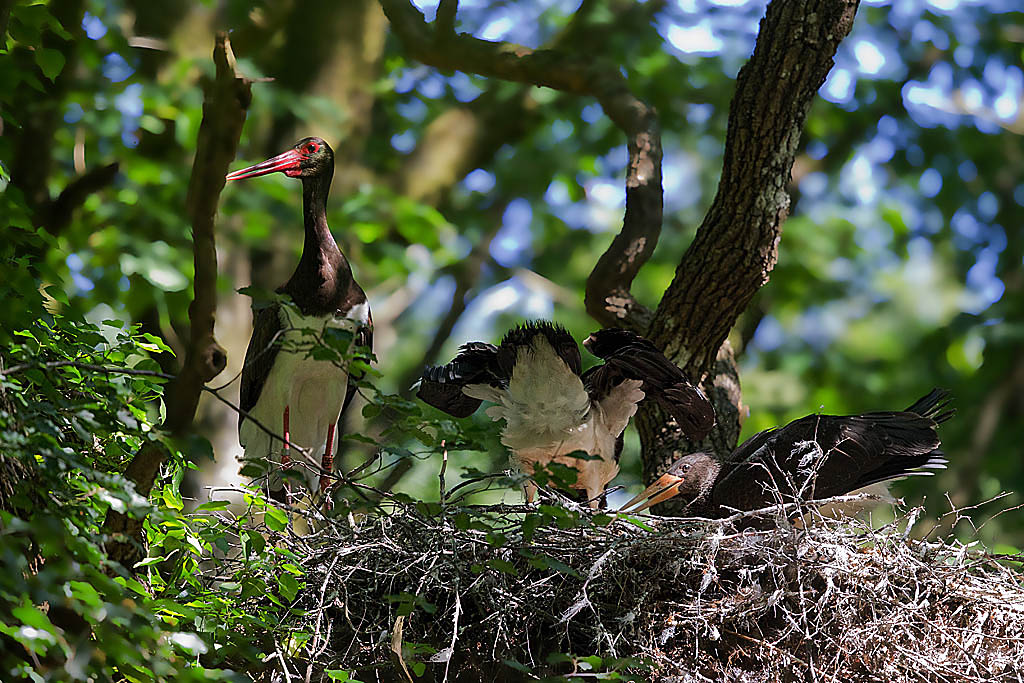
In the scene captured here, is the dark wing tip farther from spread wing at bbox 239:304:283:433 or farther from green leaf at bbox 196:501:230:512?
green leaf at bbox 196:501:230:512

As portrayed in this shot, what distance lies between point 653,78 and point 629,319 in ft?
11.4

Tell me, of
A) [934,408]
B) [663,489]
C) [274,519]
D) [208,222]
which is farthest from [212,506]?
[934,408]

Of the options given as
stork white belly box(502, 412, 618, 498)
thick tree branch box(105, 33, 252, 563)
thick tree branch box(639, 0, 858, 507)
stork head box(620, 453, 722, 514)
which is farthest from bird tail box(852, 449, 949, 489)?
thick tree branch box(105, 33, 252, 563)

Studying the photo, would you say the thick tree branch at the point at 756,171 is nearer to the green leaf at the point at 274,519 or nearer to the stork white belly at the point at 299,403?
the stork white belly at the point at 299,403

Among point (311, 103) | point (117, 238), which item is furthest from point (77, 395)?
point (311, 103)

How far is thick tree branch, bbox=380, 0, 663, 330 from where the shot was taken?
3.86 m

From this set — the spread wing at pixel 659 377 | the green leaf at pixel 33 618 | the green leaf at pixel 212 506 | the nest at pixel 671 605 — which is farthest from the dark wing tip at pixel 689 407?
the green leaf at pixel 33 618

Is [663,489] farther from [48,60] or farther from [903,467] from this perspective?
[48,60]

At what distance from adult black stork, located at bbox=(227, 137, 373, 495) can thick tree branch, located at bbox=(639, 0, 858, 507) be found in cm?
110

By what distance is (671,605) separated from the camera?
2635 millimetres

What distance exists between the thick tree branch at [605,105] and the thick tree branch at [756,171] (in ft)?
0.75

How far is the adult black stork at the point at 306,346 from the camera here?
3.79 m

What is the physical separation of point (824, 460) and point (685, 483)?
492 millimetres

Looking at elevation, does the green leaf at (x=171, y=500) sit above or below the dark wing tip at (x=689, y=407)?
below
